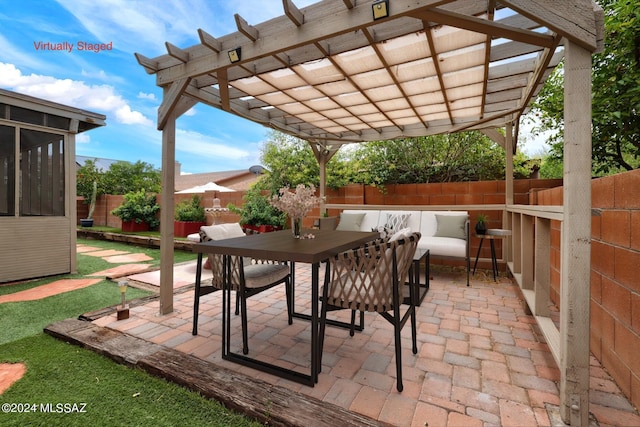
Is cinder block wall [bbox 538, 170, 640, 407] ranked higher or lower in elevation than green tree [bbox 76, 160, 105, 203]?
lower

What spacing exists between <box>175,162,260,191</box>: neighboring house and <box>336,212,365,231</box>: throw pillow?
15.8 meters

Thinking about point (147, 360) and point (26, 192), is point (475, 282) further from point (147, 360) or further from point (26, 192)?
point (26, 192)

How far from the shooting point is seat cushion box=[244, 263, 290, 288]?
2.35m

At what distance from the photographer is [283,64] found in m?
2.77

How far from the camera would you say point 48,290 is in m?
3.76

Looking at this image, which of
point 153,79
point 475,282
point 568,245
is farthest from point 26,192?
point 475,282

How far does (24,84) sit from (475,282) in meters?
43.8

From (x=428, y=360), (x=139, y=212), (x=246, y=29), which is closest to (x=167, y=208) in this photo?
(x=246, y=29)

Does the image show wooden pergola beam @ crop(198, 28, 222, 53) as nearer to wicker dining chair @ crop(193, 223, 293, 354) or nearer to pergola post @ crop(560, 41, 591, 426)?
wicker dining chair @ crop(193, 223, 293, 354)

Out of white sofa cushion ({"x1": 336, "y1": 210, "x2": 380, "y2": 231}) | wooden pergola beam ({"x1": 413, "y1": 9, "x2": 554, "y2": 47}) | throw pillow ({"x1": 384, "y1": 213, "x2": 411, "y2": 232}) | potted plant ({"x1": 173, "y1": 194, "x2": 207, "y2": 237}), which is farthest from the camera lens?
potted plant ({"x1": 173, "y1": 194, "x2": 207, "y2": 237})

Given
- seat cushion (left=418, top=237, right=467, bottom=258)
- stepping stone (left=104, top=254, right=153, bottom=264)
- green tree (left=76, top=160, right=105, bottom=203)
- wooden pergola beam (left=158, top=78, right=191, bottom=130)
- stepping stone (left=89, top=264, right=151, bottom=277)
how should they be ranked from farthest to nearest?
green tree (left=76, top=160, right=105, bottom=203)
stepping stone (left=104, top=254, right=153, bottom=264)
stepping stone (left=89, top=264, right=151, bottom=277)
seat cushion (left=418, top=237, right=467, bottom=258)
wooden pergola beam (left=158, top=78, right=191, bottom=130)

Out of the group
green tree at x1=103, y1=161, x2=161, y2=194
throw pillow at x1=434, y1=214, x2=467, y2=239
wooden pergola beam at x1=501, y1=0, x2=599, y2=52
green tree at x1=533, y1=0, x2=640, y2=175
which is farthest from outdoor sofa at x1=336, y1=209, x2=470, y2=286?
green tree at x1=103, y1=161, x2=161, y2=194

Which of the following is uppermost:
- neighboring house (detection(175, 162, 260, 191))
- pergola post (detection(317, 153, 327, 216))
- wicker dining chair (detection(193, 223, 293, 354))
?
neighboring house (detection(175, 162, 260, 191))

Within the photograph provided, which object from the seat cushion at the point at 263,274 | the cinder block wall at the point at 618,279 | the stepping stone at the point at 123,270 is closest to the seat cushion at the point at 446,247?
the cinder block wall at the point at 618,279
